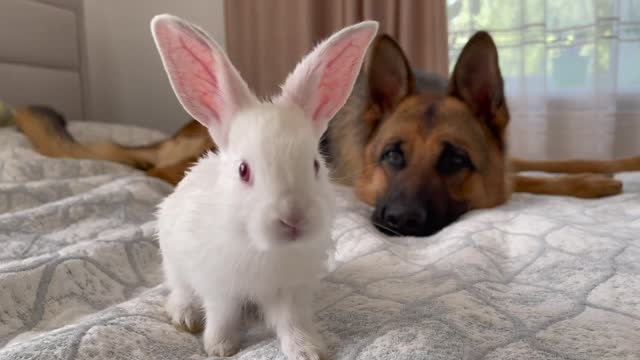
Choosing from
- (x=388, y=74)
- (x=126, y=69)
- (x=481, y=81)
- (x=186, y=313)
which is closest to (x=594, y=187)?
(x=481, y=81)

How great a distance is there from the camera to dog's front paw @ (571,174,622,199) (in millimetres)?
1867

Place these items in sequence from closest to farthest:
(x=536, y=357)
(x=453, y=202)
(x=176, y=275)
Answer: (x=536, y=357)
(x=176, y=275)
(x=453, y=202)

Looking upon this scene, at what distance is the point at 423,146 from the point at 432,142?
0.09 feet

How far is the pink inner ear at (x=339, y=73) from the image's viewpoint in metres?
0.77

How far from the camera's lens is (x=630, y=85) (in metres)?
2.91

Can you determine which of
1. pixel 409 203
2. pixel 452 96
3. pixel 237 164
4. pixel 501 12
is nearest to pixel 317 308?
pixel 237 164

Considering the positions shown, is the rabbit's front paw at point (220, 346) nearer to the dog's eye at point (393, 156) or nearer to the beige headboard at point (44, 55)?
the dog's eye at point (393, 156)

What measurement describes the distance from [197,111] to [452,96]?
3.92 feet

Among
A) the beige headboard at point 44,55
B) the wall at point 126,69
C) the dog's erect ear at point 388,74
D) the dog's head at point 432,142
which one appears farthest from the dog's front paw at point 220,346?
the wall at point 126,69

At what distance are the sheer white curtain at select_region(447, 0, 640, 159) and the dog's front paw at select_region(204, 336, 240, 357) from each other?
2.57m

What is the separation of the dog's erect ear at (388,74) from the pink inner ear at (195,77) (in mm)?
1146

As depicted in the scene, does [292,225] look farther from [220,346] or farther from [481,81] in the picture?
[481,81]

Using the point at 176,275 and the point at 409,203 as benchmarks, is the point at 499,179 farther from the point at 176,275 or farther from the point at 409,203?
the point at 176,275

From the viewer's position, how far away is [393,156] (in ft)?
5.55
